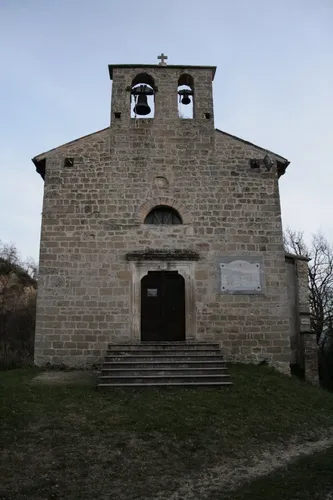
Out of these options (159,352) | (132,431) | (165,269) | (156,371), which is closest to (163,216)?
(165,269)

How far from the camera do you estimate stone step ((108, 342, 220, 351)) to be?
42.3 ft

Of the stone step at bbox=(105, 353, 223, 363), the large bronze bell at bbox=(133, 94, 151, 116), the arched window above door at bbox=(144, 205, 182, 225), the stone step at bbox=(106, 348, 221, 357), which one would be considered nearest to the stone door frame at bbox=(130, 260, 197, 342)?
the stone step at bbox=(106, 348, 221, 357)

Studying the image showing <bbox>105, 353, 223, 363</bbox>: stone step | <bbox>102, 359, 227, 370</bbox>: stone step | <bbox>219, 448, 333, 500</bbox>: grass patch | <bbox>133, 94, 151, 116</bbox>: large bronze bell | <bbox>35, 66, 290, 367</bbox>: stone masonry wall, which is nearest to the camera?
<bbox>219, 448, 333, 500</bbox>: grass patch

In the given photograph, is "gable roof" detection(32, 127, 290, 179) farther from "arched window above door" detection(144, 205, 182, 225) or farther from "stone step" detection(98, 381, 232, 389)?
"stone step" detection(98, 381, 232, 389)

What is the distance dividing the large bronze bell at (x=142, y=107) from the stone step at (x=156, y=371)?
8795mm

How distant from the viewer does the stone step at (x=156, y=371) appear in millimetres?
11430

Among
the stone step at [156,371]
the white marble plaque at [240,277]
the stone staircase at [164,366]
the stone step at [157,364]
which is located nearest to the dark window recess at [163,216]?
the white marble plaque at [240,277]

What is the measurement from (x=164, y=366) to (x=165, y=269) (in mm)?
3568

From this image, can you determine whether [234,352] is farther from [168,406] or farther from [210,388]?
[168,406]

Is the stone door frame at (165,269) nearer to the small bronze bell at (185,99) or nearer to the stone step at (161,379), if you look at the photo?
the stone step at (161,379)

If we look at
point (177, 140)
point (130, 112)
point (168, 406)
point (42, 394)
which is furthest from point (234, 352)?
point (130, 112)

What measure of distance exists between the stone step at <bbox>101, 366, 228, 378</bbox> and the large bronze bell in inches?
346

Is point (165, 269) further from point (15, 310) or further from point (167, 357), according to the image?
point (15, 310)

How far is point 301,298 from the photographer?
51.8 feet
